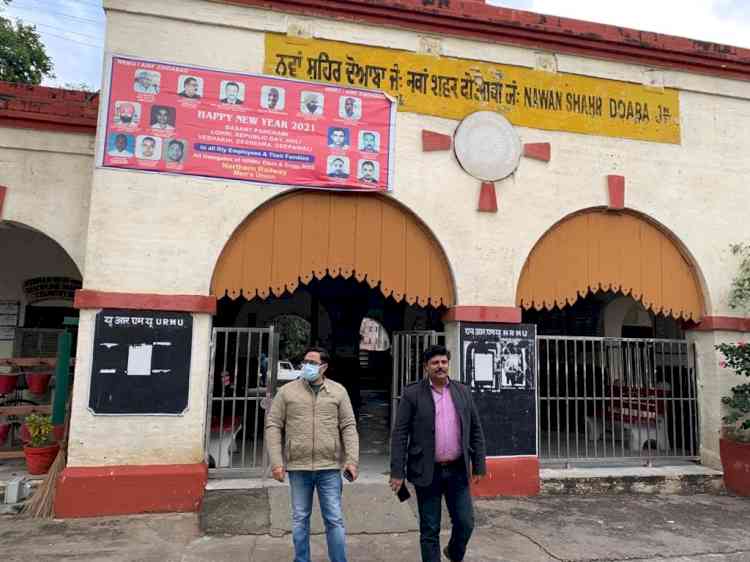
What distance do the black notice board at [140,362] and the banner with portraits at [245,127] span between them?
1699mm

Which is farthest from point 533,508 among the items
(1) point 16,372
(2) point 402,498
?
(1) point 16,372

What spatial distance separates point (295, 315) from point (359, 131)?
6626mm

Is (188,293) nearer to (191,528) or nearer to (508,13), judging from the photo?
(191,528)

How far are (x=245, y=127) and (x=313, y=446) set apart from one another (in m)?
4.02

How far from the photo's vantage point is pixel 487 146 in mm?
7145

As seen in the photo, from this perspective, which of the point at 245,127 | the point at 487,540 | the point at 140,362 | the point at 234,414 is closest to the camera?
the point at 487,540

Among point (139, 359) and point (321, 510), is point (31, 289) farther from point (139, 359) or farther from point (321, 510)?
point (321, 510)

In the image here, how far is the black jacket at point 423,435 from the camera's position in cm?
405

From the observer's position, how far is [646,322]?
11.5m

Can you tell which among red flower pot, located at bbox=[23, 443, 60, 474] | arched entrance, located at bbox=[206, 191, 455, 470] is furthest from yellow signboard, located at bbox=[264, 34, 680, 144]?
red flower pot, located at bbox=[23, 443, 60, 474]

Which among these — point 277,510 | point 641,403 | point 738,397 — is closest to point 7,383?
point 277,510

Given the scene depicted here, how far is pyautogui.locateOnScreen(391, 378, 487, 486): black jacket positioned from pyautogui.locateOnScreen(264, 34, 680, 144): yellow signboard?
13.5 ft

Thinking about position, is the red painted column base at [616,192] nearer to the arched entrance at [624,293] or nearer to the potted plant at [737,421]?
the arched entrance at [624,293]

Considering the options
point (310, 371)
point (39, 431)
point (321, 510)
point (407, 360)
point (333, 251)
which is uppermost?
point (333, 251)
